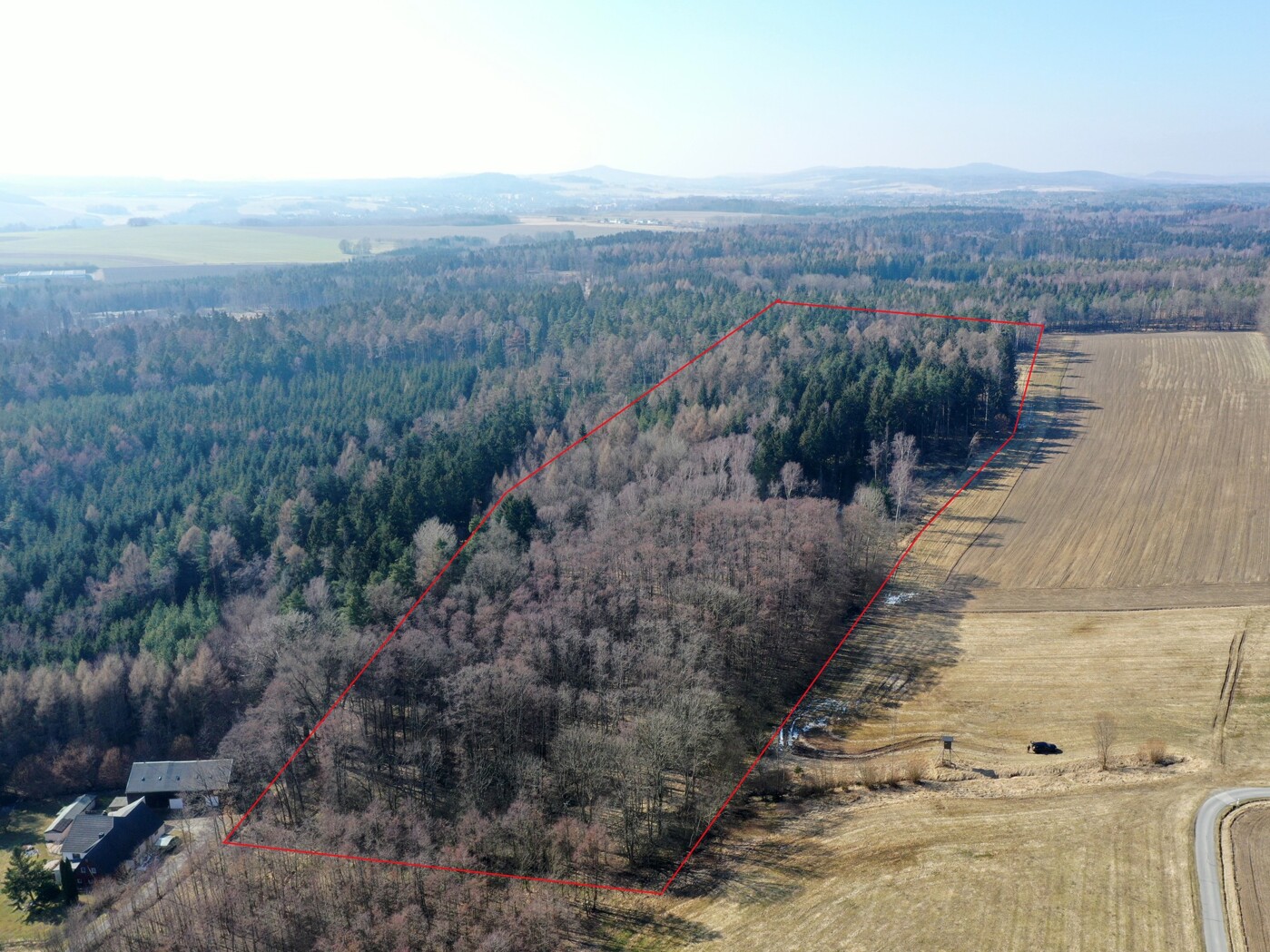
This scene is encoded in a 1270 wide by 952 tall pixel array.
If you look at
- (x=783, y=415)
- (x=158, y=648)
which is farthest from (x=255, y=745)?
(x=783, y=415)

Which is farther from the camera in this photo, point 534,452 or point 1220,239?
point 1220,239

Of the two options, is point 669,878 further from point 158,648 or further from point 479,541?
point 158,648

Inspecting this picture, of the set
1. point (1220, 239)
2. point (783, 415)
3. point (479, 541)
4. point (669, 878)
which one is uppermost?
point (1220, 239)

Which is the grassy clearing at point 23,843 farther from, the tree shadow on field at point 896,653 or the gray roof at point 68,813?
the tree shadow on field at point 896,653

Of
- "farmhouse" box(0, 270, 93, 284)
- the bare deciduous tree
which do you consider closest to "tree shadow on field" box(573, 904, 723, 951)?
the bare deciduous tree

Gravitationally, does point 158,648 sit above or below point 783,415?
below

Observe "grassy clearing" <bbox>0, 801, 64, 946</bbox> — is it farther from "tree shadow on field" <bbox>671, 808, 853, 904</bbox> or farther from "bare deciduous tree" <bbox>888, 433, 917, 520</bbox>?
"bare deciduous tree" <bbox>888, 433, 917, 520</bbox>

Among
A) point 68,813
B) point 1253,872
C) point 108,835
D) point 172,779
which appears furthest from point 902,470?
point 68,813
